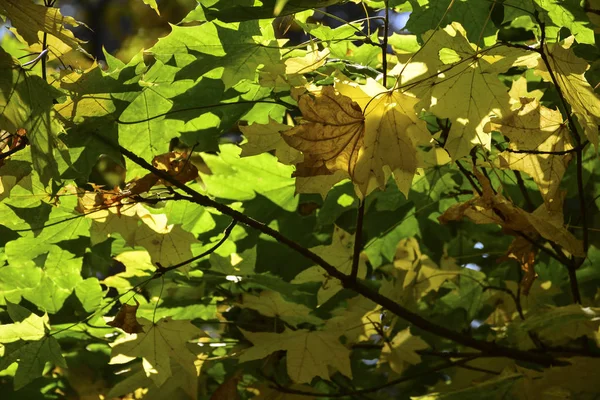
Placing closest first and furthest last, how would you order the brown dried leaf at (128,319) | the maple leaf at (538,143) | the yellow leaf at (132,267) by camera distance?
the maple leaf at (538,143), the brown dried leaf at (128,319), the yellow leaf at (132,267)

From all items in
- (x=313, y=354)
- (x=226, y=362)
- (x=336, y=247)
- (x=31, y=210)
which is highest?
(x=31, y=210)

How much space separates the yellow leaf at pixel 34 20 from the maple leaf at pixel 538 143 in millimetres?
618

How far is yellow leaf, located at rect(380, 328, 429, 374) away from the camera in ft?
4.56

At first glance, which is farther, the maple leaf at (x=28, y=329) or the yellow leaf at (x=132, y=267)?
the yellow leaf at (x=132, y=267)

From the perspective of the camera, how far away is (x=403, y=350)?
4.61 ft

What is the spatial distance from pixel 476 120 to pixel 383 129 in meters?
0.18

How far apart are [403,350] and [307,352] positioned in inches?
9.0

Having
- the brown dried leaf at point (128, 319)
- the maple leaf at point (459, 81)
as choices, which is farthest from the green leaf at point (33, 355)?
the maple leaf at point (459, 81)

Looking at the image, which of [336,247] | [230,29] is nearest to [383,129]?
[230,29]

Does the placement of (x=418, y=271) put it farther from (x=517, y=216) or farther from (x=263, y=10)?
(x=263, y=10)

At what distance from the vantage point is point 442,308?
1605mm

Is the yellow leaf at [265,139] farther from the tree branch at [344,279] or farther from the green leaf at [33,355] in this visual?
the green leaf at [33,355]

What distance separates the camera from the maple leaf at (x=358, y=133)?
3.04 ft

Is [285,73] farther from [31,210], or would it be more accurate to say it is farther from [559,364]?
[559,364]
